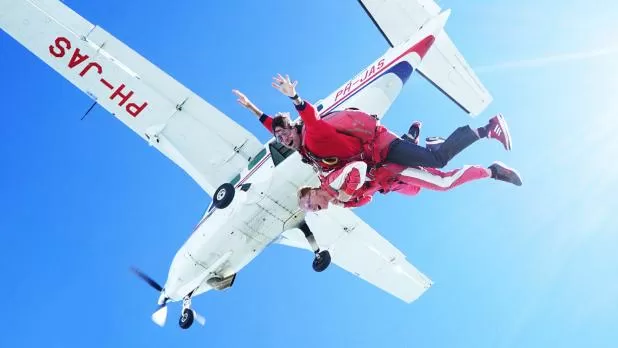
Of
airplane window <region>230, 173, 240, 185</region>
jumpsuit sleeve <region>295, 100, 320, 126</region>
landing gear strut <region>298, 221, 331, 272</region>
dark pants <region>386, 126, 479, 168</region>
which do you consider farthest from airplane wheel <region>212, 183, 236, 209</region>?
dark pants <region>386, 126, 479, 168</region>

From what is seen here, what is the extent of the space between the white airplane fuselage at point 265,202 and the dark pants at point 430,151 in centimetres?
211

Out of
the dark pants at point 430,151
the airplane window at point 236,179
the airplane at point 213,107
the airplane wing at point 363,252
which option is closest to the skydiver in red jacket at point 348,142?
the dark pants at point 430,151

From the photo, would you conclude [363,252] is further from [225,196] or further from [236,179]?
[225,196]

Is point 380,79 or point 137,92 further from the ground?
point 137,92

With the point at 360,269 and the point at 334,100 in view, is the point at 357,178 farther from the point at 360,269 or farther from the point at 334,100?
the point at 360,269

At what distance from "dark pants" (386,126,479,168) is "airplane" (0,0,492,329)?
2.18 metres

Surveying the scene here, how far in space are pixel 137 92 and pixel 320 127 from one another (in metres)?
5.33

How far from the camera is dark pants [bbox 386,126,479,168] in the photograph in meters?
8.49

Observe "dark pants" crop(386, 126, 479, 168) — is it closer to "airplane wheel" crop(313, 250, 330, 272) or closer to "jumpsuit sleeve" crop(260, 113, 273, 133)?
"jumpsuit sleeve" crop(260, 113, 273, 133)

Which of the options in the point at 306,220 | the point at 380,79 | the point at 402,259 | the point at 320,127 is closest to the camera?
the point at 320,127

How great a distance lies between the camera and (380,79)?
11.1m

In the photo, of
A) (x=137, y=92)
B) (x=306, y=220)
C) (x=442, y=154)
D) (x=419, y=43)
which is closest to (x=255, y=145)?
(x=306, y=220)

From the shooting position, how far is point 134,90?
40.4 feet

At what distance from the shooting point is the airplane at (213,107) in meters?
11.2
